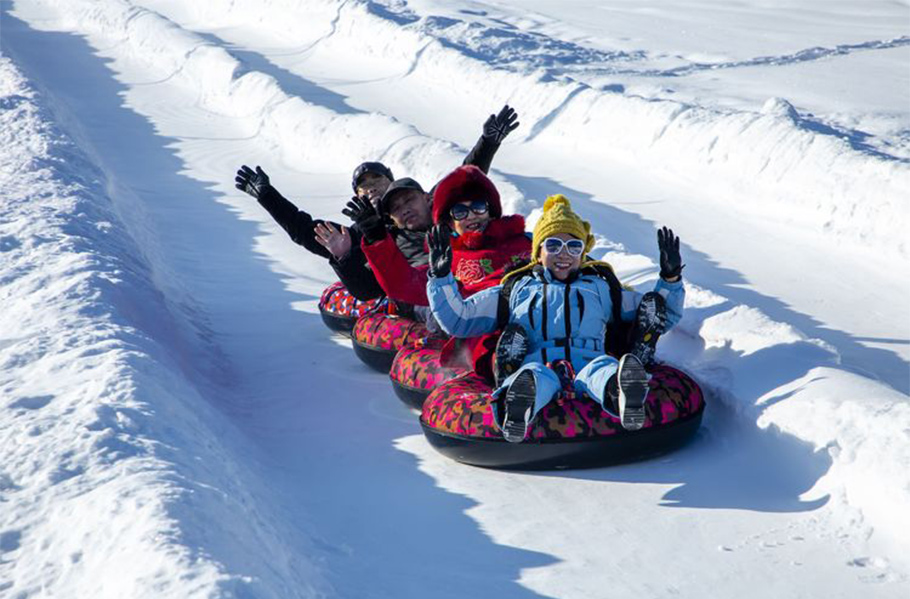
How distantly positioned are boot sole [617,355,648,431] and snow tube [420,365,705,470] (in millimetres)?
204

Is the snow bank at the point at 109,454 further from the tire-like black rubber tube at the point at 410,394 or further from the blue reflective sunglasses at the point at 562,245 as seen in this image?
the blue reflective sunglasses at the point at 562,245

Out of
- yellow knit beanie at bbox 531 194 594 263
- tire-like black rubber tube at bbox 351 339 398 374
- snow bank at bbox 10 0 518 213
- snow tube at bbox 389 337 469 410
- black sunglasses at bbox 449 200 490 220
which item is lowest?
snow bank at bbox 10 0 518 213

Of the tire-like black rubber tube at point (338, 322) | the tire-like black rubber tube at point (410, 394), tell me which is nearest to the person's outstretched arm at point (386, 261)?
the tire-like black rubber tube at point (410, 394)

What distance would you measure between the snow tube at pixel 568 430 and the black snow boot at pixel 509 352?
0.43ft

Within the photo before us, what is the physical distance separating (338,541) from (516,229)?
7.39ft

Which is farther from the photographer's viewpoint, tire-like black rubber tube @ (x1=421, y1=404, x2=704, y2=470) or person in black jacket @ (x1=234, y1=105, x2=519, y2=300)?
person in black jacket @ (x1=234, y1=105, x2=519, y2=300)

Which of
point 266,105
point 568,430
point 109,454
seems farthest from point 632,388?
point 266,105

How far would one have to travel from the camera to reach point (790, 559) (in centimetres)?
412

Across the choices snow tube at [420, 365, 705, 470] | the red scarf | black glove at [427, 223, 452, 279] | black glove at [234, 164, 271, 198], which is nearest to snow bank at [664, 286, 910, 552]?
snow tube at [420, 365, 705, 470]

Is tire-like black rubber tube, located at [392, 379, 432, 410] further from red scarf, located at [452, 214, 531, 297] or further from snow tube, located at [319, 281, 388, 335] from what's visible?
snow tube, located at [319, 281, 388, 335]

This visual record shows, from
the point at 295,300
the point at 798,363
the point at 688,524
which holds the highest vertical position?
the point at 798,363

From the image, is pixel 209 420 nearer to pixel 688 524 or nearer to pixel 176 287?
pixel 688 524

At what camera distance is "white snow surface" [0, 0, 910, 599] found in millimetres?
3932

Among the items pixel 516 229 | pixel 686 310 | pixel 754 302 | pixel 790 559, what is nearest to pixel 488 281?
pixel 516 229
